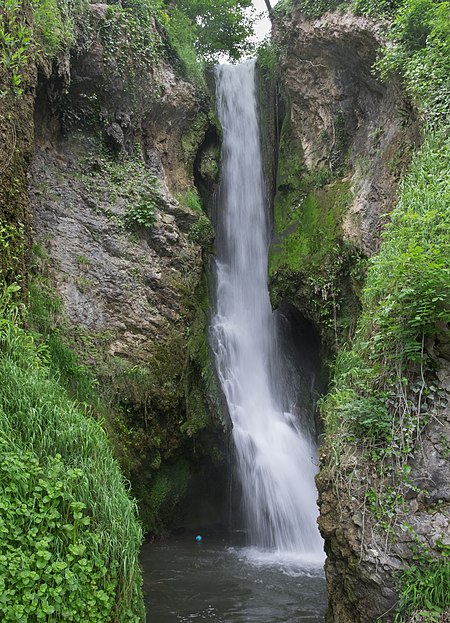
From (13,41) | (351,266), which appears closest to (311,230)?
(351,266)

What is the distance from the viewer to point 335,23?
34.5ft

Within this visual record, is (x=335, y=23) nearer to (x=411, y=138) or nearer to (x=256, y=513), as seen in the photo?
(x=411, y=138)

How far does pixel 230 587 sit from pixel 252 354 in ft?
17.6

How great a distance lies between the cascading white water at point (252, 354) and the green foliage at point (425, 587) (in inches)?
177

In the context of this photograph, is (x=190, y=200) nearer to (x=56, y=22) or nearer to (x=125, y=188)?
(x=125, y=188)

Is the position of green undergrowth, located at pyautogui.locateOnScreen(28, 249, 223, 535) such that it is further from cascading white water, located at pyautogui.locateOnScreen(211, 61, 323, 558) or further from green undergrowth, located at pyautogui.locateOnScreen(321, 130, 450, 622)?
green undergrowth, located at pyautogui.locateOnScreen(321, 130, 450, 622)

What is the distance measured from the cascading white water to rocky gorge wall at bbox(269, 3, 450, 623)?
3.90 ft

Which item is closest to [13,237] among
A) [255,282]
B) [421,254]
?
[421,254]

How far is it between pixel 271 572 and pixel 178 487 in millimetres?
2727

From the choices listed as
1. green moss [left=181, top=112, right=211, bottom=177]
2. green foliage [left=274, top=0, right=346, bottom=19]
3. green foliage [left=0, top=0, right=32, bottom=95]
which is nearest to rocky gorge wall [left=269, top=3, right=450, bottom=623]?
green foliage [left=274, top=0, right=346, bottom=19]

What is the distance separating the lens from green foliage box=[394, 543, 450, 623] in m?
3.97

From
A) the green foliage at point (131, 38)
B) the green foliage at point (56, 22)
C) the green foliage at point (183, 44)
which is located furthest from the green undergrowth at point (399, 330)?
the green foliage at point (183, 44)

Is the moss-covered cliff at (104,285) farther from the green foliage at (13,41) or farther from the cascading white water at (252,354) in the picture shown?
the cascading white water at (252,354)

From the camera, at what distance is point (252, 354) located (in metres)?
11.5
